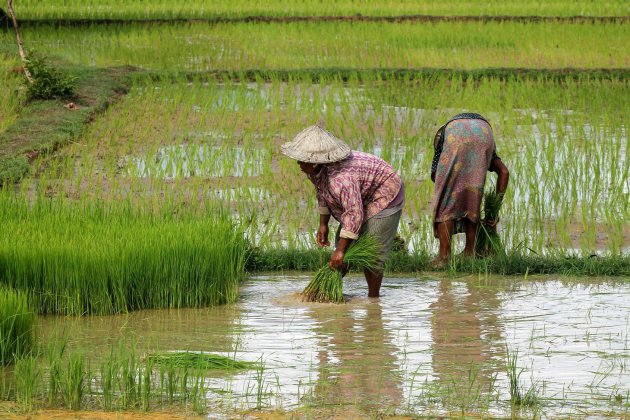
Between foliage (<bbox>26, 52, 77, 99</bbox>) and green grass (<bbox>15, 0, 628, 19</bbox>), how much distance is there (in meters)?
5.60

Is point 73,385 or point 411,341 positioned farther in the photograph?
point 411,341

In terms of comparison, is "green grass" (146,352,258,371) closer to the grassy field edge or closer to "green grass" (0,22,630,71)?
the grassy field edge

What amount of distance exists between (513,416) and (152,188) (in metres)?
5.16

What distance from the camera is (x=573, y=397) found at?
13.2 ft

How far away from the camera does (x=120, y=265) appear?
220 inches

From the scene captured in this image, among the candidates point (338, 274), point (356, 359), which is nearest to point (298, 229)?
point (338, 274)

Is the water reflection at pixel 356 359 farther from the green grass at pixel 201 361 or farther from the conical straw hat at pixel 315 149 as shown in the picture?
the conical straw hat at pixel 315 149

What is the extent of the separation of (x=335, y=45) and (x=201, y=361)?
1070 centimetres

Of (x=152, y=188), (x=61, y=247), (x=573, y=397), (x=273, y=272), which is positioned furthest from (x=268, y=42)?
(x=573, y=397)

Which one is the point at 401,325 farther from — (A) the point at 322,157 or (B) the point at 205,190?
(B) the point at 205,190

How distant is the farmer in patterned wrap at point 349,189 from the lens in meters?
5.44

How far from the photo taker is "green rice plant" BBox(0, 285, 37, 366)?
441cm

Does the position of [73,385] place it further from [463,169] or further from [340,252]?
[463,169]

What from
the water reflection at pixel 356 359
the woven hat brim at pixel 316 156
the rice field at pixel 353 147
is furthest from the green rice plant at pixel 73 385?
the rice field at pixel 353 147
